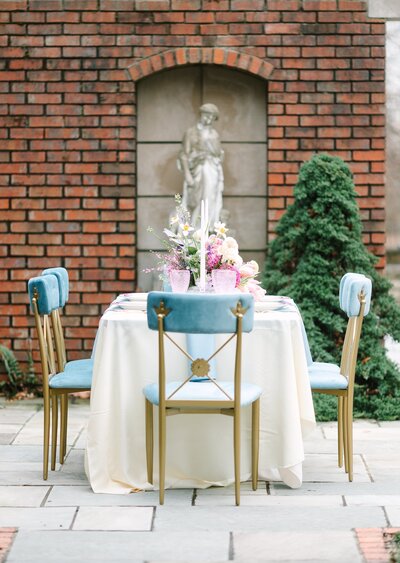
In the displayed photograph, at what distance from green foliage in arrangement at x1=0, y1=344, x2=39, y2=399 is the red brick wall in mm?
127

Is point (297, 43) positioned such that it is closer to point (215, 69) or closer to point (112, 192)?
point (215, 69)

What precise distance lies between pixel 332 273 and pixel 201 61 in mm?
1628

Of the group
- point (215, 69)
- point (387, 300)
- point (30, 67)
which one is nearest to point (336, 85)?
point (215, 69)

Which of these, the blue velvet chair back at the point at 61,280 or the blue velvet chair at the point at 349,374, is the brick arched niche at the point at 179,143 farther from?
the blue velvet chair at the point at 349,374

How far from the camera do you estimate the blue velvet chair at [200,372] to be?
4.18 metres

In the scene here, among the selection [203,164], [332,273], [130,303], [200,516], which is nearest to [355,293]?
[130,303]

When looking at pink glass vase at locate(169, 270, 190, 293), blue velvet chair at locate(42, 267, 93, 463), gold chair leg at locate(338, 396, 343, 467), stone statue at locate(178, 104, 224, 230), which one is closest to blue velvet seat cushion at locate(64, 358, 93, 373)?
blue velvet chair at locate(42, 267, 93, 463)

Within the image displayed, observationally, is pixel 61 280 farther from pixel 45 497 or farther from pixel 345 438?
pixel 345 438

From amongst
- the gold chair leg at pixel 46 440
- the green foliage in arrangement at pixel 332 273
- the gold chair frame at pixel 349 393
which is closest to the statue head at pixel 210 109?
the green foliage in arrangement at pixel 332 273

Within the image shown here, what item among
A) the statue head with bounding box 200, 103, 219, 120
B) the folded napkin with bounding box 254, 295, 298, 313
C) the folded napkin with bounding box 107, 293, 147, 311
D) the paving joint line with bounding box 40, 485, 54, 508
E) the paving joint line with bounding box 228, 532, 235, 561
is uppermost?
the statue head with bounding box 200, 103, 219, 120

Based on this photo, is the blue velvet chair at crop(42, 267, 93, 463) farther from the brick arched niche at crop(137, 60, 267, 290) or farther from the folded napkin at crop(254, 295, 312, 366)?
the brick arched niche at crop(137, 60, 267, 290)

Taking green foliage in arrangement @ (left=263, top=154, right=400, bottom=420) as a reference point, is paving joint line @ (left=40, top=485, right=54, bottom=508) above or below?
below

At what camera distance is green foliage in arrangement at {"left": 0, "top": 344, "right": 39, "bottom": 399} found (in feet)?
22.8

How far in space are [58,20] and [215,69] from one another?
1077 millimetres
